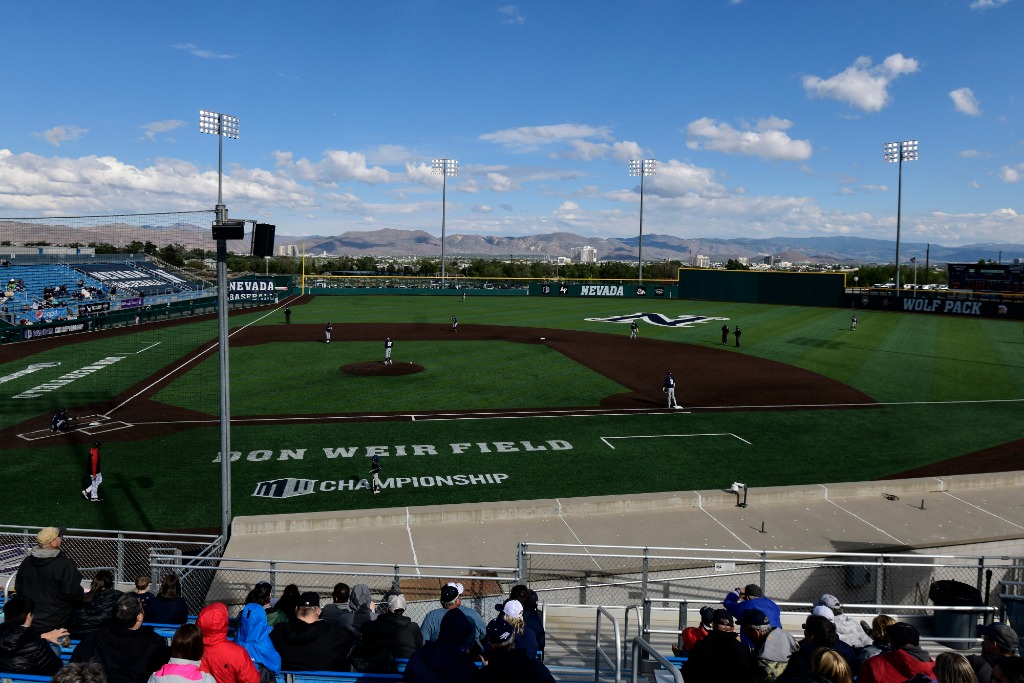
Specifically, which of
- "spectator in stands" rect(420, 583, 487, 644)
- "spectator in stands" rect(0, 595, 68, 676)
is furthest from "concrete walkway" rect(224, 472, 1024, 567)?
"spectator in stands" rect(0, 595, 68, 676)

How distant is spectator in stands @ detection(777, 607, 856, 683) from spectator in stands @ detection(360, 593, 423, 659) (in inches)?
129

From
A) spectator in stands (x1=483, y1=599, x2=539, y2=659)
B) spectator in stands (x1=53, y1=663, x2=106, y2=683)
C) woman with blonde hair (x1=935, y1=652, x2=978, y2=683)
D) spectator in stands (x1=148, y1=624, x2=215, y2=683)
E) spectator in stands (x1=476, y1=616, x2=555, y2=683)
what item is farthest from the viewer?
spectator in stands (x1=483, y1=599, x2=539, y2=659)

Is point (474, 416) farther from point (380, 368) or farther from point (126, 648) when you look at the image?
point (126, 648)

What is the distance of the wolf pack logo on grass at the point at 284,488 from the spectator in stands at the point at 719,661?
1250 cm

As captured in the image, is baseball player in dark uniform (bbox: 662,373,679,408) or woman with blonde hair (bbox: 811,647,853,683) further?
baseball player in dark uniform (bbox: 662,373,679,408)

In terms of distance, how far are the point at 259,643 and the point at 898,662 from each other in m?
5.23

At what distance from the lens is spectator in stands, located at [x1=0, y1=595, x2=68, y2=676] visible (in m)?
5.45

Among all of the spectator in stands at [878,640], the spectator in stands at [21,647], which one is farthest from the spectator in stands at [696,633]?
the spectator in stands at [21,647]

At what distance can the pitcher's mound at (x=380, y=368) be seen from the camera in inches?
1249

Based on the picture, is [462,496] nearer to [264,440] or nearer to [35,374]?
[264,440]

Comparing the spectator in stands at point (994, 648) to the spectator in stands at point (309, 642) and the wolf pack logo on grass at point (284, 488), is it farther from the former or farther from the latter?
the wolf pack logo on grass at point (284, 488)

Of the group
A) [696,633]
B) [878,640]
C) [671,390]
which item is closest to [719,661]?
[696,633]

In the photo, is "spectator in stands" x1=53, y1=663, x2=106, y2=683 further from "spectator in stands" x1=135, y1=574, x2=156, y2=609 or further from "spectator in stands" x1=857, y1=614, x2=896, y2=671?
"spectator in stands" x1=857, y1=614, x2=896, y2=671

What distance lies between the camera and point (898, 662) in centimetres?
541
